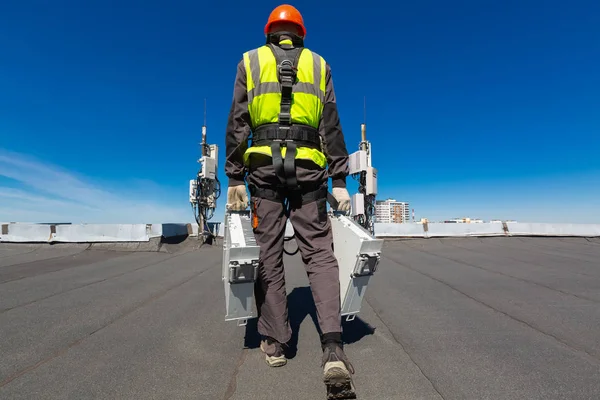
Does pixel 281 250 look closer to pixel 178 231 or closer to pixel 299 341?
pixel 299 341

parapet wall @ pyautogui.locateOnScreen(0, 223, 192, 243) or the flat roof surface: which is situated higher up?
parapet wall @ pyautogui.locateOnScreen(0, 223, 192, 243)

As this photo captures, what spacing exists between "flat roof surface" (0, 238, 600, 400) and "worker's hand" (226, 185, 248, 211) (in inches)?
33.8

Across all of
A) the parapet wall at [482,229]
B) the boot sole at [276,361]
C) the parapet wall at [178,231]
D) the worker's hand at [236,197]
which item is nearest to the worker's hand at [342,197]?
the worker's hand at [236,197]

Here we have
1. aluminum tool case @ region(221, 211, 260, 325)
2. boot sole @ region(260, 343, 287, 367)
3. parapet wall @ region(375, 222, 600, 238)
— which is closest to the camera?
aluminum tool case @ region(221, 211, 260, 325)

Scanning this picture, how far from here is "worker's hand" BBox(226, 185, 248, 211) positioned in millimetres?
1858

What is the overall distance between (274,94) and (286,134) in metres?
0.25

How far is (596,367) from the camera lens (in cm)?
151

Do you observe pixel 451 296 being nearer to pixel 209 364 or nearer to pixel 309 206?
pixel 309 206

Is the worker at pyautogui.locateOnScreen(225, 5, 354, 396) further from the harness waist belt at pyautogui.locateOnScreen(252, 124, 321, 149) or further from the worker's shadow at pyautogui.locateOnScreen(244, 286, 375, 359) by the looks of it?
the worker's shadow at pyautogui.locateOnScreen(244, 286, 375, 359)

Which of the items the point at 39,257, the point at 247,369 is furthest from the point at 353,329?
the point at 39,257

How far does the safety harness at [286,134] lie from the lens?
1668 millimetres

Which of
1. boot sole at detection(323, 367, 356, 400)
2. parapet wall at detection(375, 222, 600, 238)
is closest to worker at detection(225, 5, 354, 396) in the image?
boot sole at detection(323, 367, 356, 400)

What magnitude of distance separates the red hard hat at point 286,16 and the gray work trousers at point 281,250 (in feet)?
3.06

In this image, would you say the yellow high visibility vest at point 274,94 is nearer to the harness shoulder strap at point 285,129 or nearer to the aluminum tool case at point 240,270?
the harness shoulder strap at point 285,129
